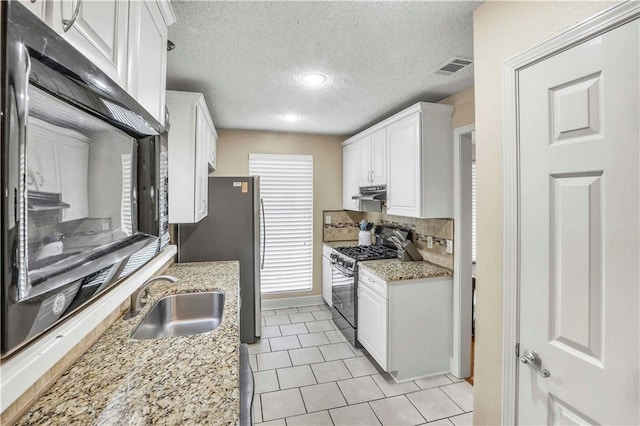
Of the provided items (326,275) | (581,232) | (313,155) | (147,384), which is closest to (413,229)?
(326,275)

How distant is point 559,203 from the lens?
113cm

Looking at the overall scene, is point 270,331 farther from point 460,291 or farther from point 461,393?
point 460,291

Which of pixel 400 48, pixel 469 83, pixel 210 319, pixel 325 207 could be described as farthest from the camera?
pixel 325 207

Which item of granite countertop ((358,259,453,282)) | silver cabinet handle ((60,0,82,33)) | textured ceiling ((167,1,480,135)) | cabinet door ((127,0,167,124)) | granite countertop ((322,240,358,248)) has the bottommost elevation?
granite countertop ((358,259,453,282))

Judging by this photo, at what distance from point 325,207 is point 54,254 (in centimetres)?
389

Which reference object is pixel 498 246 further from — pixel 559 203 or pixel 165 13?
pixel 165 13

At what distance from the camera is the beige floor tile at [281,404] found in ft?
7.09

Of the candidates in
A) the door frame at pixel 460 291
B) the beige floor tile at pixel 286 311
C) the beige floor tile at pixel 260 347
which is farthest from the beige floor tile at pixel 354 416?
the beige floor tile at pixel 286 311

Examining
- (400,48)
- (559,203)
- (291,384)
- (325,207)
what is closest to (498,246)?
(559,203)

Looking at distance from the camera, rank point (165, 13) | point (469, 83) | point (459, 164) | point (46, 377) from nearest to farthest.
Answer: point (46, 377) → point (165, 13) → point (469, 83) → point (459, 164)

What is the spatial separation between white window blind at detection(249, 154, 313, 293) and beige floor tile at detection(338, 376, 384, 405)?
1.89 metres

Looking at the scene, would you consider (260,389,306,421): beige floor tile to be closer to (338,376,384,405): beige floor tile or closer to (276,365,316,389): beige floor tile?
(276,365,316,389): beige floor tile

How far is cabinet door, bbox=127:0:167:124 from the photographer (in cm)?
95

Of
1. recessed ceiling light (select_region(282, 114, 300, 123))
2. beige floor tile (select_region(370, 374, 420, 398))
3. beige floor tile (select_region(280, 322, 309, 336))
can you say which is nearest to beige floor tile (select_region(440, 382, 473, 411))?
beige floor tile (select_region(370, 374, 420, 398))
